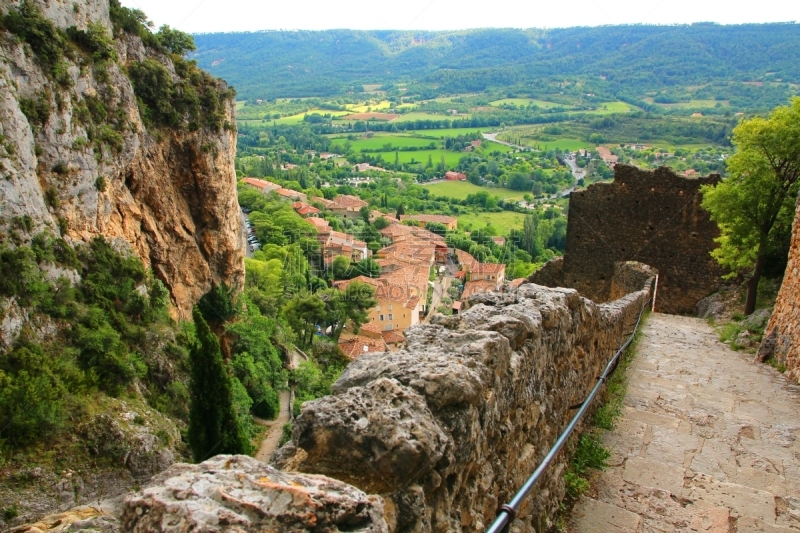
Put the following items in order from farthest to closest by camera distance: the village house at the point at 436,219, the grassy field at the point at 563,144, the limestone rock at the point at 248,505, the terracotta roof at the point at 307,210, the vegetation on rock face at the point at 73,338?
1. the grassy field at the point at 563,144
2. the village house at the point at 436,219
3. the terracotta roof at the point at 307,210
4. the vegetation on rock face at the point at 73,338
5. the limestone rock at the point at 248,505

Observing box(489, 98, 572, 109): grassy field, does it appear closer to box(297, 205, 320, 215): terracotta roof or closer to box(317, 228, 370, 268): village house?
box(297, 205, 320, 215): terracotta roof

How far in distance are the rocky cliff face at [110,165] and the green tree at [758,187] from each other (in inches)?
753

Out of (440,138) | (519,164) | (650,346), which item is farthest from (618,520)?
(440,138)

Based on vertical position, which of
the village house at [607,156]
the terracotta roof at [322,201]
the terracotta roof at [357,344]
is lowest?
the terracotta roof at [357,344]

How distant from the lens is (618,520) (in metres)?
3.95

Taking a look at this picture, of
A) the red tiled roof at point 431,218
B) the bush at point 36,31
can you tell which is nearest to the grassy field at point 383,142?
the red tiled roof at point 431,218

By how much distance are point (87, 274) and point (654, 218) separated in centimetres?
1881

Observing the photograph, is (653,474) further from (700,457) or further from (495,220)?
(495,220)

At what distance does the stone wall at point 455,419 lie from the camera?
7.81ft

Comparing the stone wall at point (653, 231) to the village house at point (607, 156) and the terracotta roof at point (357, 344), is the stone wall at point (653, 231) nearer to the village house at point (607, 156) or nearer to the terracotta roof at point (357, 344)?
the terracotta roof at point (357, 344)

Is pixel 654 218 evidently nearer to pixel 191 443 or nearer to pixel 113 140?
pixel 191 443

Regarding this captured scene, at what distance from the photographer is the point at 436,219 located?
81.4 m

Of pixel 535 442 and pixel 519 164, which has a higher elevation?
pixel 535 442

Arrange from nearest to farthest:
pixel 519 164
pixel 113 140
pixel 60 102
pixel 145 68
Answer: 1. pixel 60 102
2. pixel 113 140
3. pixel 145 68
4. pixel 519 164
